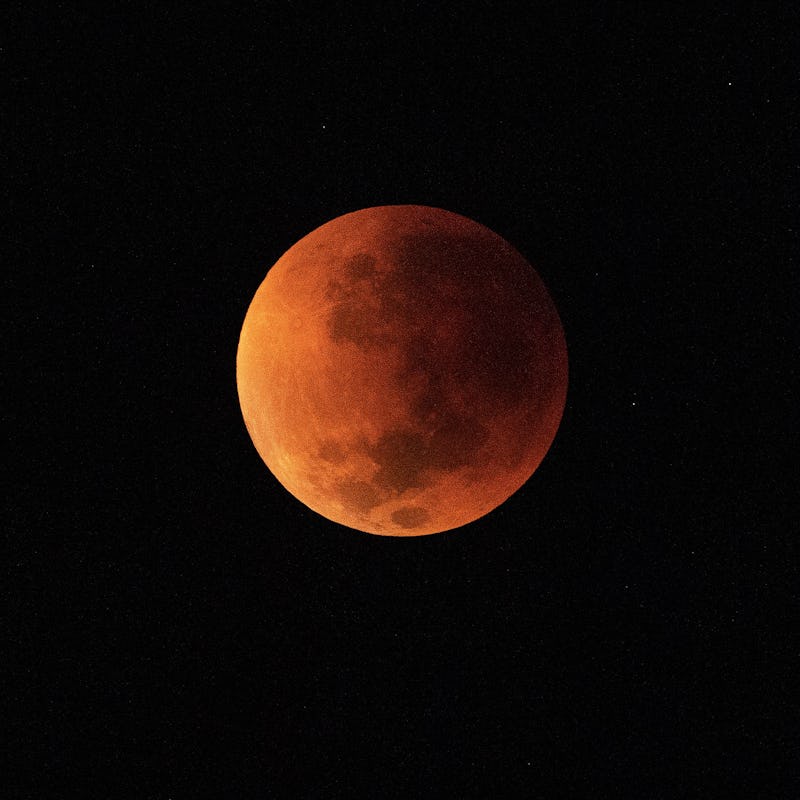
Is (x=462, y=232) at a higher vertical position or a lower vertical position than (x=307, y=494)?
higher

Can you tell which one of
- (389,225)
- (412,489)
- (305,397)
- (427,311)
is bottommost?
(412,489)

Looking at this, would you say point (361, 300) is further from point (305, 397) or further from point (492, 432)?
point (492, 432)

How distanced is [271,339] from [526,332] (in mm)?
1656

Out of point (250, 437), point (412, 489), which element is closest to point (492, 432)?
point (412, 489)

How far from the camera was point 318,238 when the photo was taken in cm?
516

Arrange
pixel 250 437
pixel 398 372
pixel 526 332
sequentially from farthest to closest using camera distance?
pixel 250 437, pixel 526 332, pixel 398 372

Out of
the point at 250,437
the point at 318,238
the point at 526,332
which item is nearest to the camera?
the point at 526,332

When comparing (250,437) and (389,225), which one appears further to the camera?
(250,437)

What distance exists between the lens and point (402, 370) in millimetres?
4477

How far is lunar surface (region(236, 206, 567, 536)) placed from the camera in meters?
4.52

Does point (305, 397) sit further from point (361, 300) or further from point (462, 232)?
point (462, 232)

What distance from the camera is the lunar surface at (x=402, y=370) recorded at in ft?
14.8

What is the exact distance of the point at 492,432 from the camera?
4715 mm

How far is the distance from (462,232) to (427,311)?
32.7 inches
